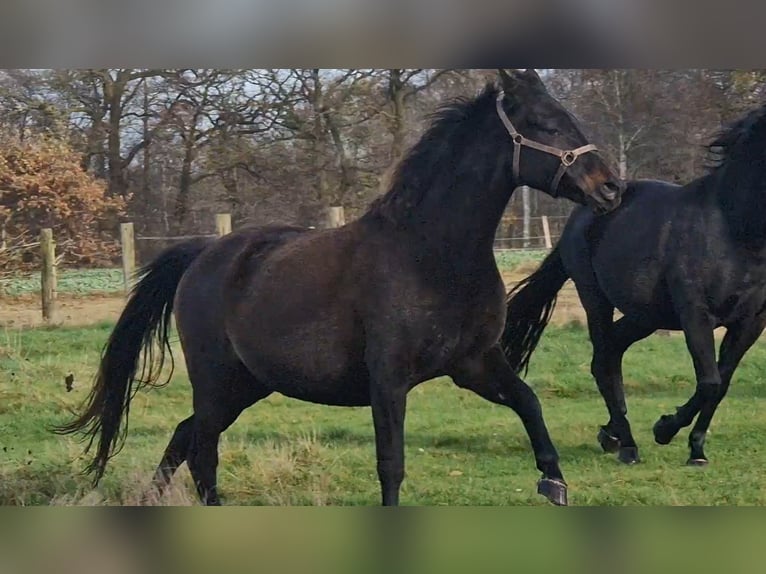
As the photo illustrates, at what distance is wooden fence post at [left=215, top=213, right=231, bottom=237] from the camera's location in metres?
4.62

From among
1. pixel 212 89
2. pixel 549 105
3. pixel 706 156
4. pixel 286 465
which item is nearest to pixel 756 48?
pixel 706 156

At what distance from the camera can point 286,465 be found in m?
4.60

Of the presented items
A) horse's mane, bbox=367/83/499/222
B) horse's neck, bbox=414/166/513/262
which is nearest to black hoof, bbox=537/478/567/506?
horse's neck, bbox=414/166/513/262

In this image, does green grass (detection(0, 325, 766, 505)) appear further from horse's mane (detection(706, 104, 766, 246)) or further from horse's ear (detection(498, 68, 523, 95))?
horse's ear (detection(498, 68, 523, 95))

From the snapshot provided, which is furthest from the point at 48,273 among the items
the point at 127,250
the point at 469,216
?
the point at 469,216

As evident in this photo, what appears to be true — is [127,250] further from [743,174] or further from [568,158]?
[743,174]

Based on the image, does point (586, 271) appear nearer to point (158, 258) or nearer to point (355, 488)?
point (355, 488)

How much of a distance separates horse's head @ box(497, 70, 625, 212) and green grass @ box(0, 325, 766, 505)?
813mm

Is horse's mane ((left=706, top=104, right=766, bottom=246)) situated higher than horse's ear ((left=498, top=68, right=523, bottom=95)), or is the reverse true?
horse's ear ((left=498, top=68, right=523, bottom=95))

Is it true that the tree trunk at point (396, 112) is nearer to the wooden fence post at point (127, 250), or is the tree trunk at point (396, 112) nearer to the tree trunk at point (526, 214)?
the tree trunk at point (526, 214)

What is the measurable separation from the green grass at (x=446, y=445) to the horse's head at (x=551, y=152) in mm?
813

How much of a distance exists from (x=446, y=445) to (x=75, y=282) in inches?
78.0

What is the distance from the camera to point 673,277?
4.52 meters

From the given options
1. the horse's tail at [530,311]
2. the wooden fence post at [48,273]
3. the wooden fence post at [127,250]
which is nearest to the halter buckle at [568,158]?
the horse's tail at [530,311]
